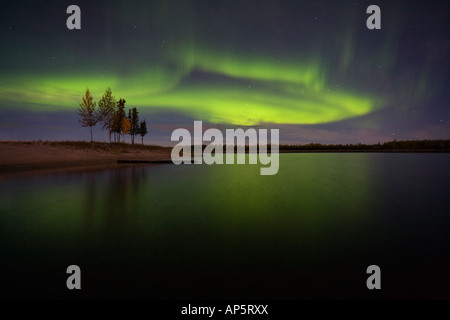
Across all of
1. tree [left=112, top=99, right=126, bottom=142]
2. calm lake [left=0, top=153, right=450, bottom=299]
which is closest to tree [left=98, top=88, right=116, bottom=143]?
tree [left=112, top=99, right=126, bottom=142]

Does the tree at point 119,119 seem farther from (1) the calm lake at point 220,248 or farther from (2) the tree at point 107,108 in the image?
(1) the calm lake at point 220,248

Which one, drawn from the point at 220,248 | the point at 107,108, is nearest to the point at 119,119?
the point at 107,108

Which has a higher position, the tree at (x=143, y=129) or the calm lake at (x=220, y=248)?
the tree at (x=143, y=129)

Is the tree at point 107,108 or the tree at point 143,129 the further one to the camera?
the tree at point 143,129

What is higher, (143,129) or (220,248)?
(143,129)

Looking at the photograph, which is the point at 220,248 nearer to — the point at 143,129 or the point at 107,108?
the point at 107,108

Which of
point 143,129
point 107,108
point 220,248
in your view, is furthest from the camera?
point 143,129

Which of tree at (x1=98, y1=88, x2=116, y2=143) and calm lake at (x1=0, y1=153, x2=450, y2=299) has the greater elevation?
tree at (x1=98, y1=88, x2=116, y2=143)

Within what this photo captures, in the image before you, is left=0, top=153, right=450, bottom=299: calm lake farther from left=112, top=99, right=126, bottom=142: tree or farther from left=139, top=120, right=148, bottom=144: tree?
left=139, top=120, right=148, bottom=144: tree

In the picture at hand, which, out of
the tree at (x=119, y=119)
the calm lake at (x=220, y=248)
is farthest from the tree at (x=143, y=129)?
the calm lake at (x=220, y=248)

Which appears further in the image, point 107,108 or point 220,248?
point 107,108

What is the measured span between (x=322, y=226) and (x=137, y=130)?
106 metres

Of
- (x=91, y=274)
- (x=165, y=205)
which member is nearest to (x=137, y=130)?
(x=165, y=205)
